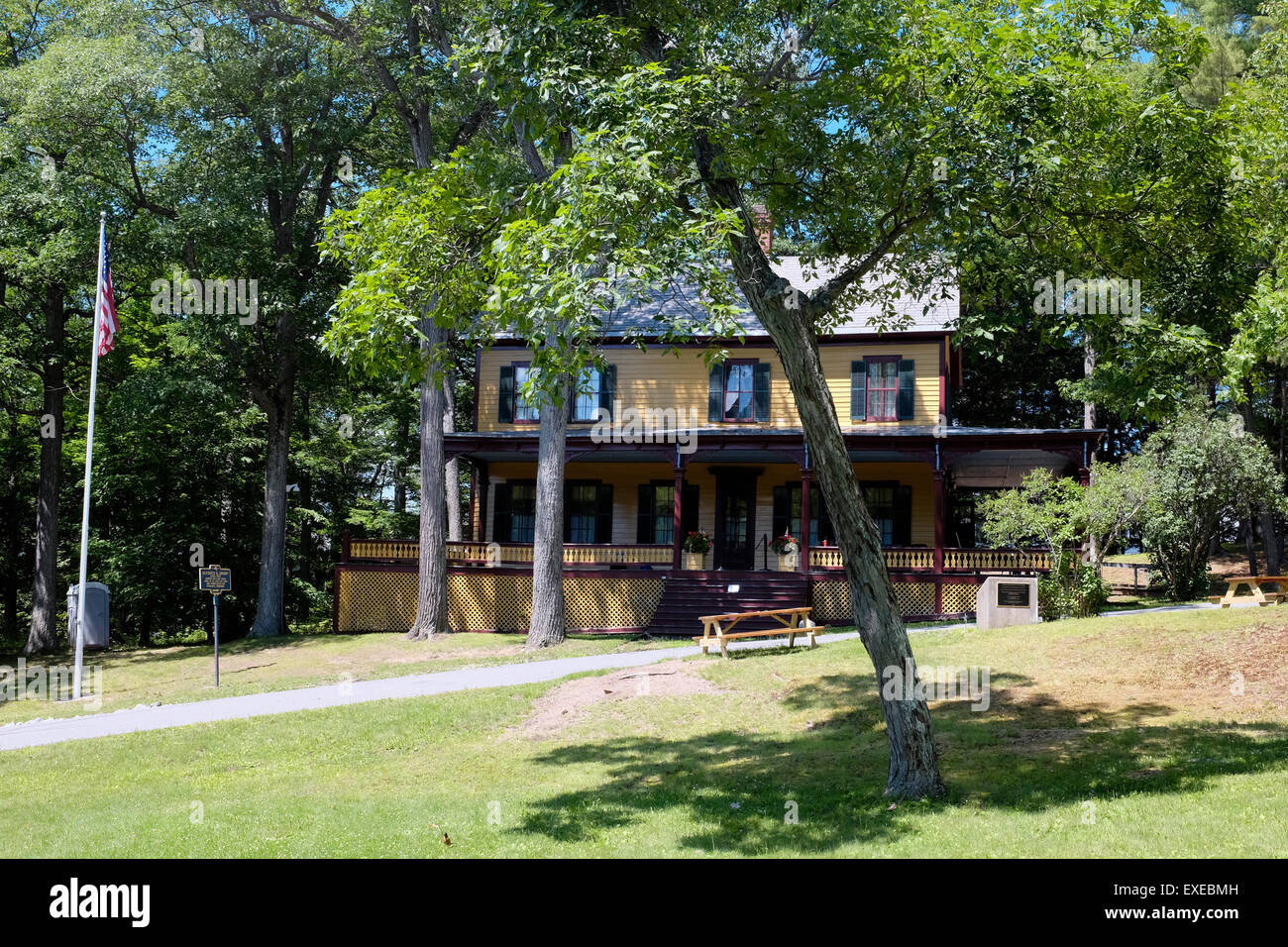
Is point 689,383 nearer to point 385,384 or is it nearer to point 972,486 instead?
point 972,486

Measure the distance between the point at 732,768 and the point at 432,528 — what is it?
15.0 metres

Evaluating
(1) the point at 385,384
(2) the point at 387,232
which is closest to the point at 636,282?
(2) the point at 387,232

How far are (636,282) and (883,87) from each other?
4.01 meters

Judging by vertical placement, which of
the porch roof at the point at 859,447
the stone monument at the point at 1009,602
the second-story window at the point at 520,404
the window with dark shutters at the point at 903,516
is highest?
the second-story window at the point at 520,404

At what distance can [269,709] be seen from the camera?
14492 mm

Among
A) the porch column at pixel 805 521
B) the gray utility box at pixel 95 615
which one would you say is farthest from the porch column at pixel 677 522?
the gray utility box at pixel 95 615

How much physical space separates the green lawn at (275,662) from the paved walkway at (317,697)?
0.96 m

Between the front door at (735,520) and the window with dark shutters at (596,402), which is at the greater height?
the window with dark shutters at (596,402)

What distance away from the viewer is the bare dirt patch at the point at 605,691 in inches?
509

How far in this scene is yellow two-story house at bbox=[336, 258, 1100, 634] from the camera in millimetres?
23391

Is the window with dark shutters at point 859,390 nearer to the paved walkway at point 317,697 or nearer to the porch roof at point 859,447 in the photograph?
the porch roof at point 859,447

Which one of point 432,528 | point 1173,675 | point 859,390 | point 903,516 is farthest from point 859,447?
point 1173,675

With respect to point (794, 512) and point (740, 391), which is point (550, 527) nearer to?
point (740, 391)

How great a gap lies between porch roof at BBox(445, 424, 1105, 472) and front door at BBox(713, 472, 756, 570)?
856 millimetres
